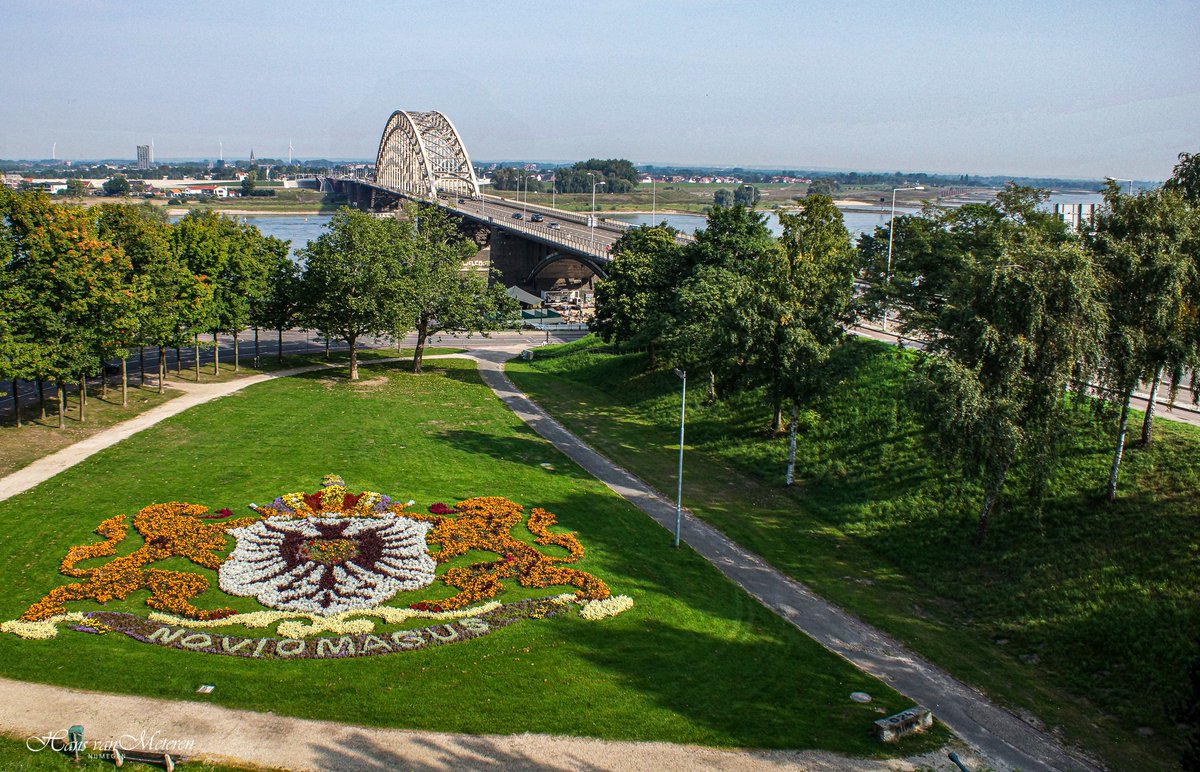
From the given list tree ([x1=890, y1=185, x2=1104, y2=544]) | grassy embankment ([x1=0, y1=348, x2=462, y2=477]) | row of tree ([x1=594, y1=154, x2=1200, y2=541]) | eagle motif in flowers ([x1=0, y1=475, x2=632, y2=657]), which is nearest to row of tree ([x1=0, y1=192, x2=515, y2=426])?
grassy embankment ([x1=0, y1=348, x2=462, y2=477])

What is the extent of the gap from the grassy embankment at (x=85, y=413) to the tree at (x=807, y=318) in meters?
36.7

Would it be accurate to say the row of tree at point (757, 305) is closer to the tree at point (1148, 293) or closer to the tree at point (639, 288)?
the tree at point (639, 288)

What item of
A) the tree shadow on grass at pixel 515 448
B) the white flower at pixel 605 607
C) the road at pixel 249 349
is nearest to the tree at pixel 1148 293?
the white flower at pixel 605 607

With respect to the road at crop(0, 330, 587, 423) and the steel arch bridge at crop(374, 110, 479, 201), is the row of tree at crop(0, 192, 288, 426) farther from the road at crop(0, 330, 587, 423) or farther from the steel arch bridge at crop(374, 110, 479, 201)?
the steel arch bridge at crop(374, 110, 479, 201)

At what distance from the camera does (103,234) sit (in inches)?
1984

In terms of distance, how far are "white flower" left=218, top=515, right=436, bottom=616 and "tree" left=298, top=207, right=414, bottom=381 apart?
2751 centimetres

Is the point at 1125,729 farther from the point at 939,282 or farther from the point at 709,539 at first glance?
the point at 939,282

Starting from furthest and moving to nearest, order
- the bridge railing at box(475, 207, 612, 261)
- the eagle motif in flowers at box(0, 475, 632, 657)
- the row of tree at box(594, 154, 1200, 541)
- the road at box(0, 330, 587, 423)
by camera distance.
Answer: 1. the bridge railing at box(475, 207, 612, 261)
2. the road at box(0, 330, 587, 423)
3. the row of tree at box(594, 154, 1200, 541)
4. the eagle motif in flowers at box(0, 475, 632, 657)

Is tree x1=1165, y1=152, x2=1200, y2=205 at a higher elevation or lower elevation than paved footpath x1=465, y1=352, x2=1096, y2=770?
higher

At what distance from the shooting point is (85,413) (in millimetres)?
48844

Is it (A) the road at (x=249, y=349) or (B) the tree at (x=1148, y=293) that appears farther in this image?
(A) the road at (x=249, y=349)

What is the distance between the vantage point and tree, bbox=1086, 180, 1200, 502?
29.7m

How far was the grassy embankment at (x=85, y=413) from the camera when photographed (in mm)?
41969

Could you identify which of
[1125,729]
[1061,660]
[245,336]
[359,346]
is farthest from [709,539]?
[245,336]
